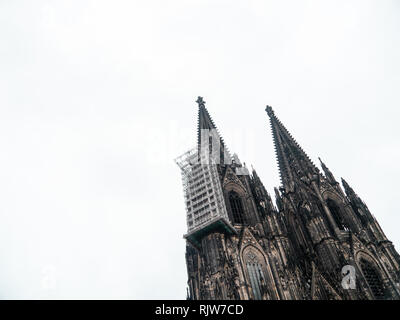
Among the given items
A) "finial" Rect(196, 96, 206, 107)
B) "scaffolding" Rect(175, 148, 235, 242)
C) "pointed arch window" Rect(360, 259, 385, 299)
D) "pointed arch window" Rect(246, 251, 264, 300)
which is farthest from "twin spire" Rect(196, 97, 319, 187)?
"pointed arch window" Rect(246, 251, 264, 300)

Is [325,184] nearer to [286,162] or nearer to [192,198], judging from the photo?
[286,162]

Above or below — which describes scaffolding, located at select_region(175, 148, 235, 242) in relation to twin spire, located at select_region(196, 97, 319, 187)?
below

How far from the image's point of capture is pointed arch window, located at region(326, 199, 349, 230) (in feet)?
104

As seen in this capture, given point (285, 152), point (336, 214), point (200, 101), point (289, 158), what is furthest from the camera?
point (200, 101)

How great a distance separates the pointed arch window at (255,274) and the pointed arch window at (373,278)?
7.74 meters

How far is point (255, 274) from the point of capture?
2672cm

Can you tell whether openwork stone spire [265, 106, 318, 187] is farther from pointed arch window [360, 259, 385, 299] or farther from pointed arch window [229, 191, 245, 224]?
pointed arch window [360, 259, 385, 299]

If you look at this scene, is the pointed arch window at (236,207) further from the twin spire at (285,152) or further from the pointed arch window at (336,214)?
the pointed arch window at (336,214)

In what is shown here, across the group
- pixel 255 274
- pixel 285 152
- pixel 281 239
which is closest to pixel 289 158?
pixel 285 152

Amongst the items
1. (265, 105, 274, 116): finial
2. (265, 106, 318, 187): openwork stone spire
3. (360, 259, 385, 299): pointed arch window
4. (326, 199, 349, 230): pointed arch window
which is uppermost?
(265, 105, 274, 116): finial

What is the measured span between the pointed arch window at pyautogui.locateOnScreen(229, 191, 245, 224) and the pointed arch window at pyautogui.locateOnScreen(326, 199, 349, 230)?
25.2 ft

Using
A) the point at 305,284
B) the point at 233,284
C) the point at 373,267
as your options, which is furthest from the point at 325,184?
the point at 233,284

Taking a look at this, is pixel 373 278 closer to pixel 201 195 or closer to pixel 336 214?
pixel 336 214

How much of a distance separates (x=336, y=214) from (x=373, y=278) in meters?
6.54
